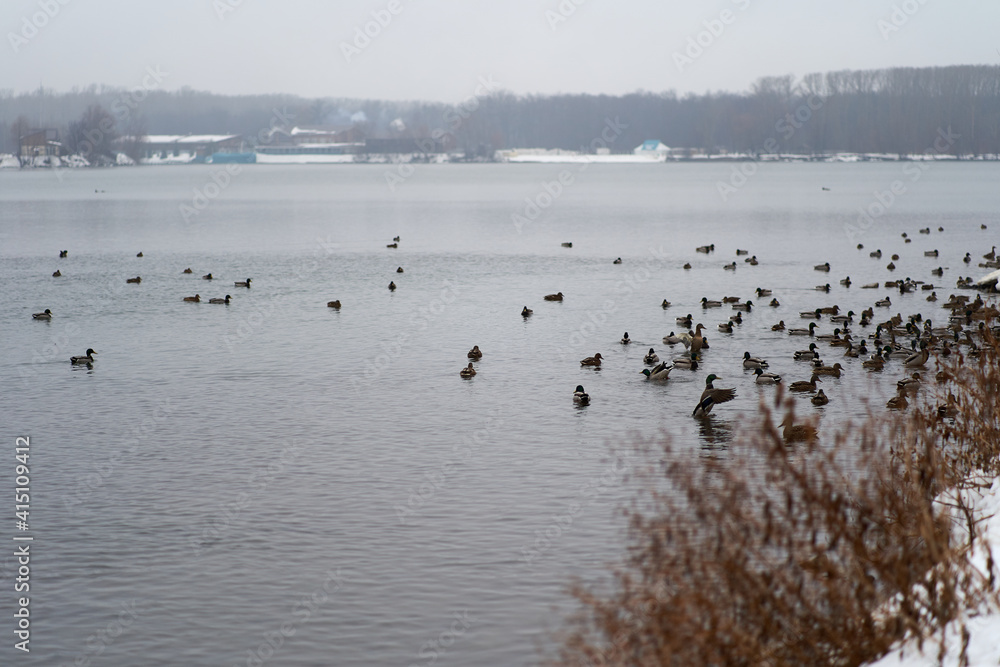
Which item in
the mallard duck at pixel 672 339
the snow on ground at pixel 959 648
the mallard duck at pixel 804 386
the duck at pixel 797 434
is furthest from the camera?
the mallard duck at pixel 672 339

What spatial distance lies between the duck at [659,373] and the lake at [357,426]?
1.34ft

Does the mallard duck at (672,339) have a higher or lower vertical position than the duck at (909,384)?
higher

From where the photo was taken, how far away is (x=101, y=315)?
111 ft

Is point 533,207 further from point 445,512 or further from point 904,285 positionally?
point 445,512

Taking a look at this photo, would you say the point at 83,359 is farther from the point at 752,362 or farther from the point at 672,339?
the point at 752,362

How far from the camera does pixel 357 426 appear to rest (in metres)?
19.6

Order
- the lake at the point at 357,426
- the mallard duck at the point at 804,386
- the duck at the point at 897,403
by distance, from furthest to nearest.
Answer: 1. the mallard duck at the point at 804,386
2. the duck at the point at 897,403
3. the lake at the point at 357,426

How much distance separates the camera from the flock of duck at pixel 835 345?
20.7m

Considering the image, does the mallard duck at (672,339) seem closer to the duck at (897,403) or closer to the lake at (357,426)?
the lake at (357,426)

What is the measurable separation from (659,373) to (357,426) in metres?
7.16

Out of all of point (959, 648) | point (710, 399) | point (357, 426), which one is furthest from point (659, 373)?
point (959, 648)

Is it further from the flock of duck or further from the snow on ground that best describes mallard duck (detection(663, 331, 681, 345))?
the snow on ground

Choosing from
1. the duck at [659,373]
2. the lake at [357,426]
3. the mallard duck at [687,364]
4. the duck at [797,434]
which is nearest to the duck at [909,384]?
the lake at [357,426]

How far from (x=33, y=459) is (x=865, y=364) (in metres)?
17.6
